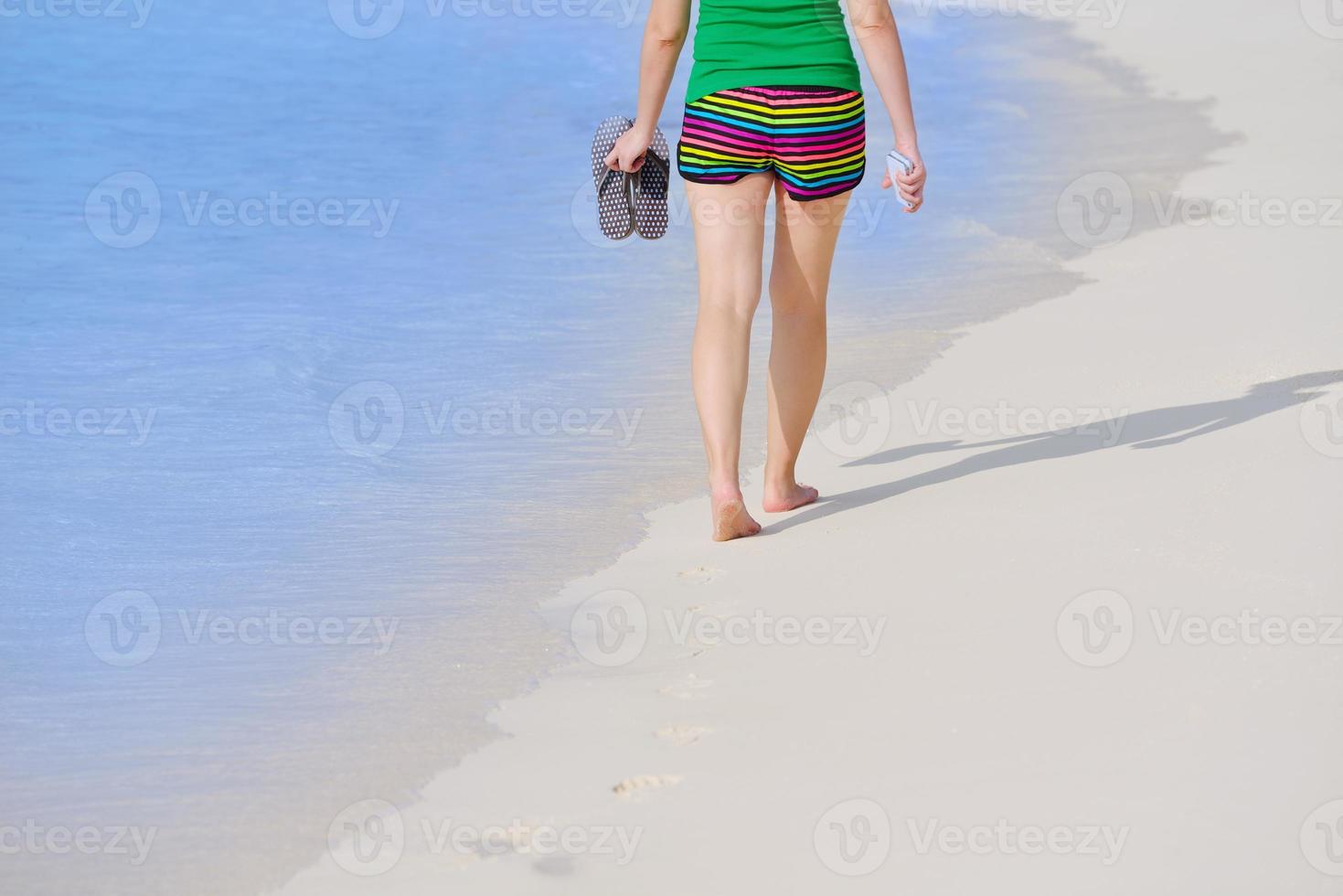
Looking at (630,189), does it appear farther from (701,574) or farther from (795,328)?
(701,574)

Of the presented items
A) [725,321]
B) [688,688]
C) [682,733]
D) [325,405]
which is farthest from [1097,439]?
[325,405]

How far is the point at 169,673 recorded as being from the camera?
3.36 m

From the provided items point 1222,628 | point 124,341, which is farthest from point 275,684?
point 124,341

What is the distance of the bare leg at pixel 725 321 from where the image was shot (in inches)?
147

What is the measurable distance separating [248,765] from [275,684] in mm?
356

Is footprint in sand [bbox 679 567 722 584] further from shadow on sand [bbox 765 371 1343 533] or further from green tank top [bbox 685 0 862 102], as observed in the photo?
green tank top [bbox 685 0 862 102]

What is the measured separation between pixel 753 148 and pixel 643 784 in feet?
5.09

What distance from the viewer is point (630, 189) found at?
397cm

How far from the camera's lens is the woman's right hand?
3855mm

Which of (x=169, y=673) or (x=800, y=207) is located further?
(x=800, y=207)

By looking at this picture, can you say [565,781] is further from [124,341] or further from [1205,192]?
[1205,192]

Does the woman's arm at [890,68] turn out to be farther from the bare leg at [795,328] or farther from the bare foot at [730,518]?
the bare foot at [730,518]

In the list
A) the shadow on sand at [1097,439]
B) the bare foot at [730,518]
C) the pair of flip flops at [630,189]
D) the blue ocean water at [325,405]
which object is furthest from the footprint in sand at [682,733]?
the pair of flip flops at [630,189]

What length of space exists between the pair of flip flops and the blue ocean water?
734mm
